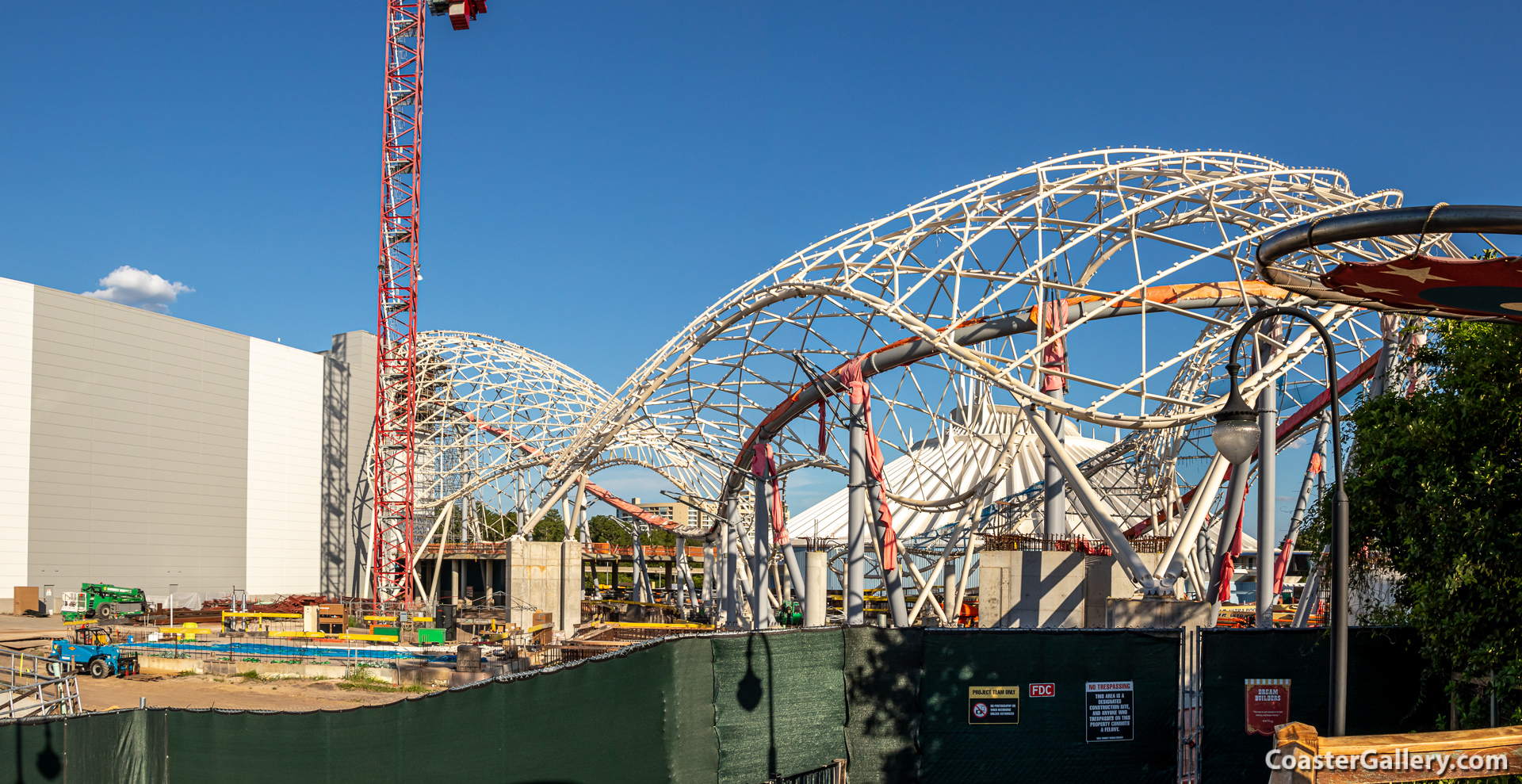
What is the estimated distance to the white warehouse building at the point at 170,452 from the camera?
5216cm

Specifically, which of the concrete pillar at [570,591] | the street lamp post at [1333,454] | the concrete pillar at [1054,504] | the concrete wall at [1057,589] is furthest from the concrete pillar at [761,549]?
the street lamp post at [1333,454]

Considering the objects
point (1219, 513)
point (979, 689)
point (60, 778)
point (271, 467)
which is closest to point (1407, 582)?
point (979, 689)

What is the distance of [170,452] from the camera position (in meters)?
58.7

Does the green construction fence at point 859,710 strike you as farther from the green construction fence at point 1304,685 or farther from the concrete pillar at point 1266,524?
the concrete pillar at point 1266,524

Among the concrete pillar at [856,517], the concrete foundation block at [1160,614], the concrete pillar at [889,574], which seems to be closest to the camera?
the concrete foundation block at [1160,614]

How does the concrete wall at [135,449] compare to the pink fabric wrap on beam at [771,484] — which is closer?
the pink fabric wrap on beam at [771,484]

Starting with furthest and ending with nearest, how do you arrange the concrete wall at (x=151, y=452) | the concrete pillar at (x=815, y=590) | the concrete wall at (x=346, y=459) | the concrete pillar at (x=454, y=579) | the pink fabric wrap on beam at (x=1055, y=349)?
the concrete pillar at (x=454, y=579), the concrete wall at (x=346, y=459), the concrete wall at (x=151, y=452), the concrete pillar at (x=815, y=590), the pink fabric wrap on beam at (x=1055, y=349)

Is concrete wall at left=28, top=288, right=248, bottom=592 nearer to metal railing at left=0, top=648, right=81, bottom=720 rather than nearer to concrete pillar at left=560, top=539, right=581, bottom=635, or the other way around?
concrete pillar at left=560, top=539, right=581, bottom=635

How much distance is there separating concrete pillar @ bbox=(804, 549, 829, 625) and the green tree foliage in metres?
22.3

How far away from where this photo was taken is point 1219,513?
52719 millimetres

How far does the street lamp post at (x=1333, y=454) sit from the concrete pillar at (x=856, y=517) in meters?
19.7

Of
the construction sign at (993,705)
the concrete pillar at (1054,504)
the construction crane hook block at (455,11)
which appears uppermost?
the construction crane hook block at (455,11)

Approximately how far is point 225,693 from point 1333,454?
99.6 ft

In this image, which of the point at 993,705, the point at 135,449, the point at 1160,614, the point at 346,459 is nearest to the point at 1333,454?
the point at 993,705
